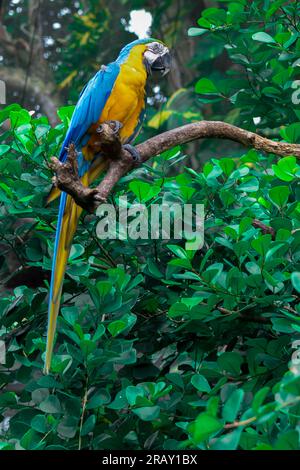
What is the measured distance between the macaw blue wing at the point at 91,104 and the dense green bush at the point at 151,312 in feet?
0.24

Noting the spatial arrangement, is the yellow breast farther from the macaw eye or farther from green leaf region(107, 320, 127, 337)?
green leaf region(107, 320, 127, 337)

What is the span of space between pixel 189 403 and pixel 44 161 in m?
0.56

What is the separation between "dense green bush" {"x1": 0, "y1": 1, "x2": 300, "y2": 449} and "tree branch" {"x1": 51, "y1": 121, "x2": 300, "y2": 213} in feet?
0.12

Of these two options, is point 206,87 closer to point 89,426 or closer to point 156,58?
point 156,58

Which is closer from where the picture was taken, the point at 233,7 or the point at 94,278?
the point at 94,278

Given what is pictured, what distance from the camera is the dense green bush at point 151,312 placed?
3.19 feet

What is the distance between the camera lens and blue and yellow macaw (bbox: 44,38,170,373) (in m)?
1.45

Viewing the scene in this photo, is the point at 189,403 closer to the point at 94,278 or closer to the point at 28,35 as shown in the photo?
the point at 94,278

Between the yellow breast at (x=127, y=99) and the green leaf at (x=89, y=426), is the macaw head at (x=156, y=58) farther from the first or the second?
the green leaf at (x=89, y=426)

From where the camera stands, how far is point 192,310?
101 cm

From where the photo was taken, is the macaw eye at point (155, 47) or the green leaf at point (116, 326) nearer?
the green leaf at point (116, 326)

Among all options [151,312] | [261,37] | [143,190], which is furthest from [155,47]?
[151,312]

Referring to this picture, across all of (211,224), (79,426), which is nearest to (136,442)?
(79,426)

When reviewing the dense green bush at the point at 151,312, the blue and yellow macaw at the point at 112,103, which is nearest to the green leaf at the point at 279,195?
the dense green bush at the point at 151,312
